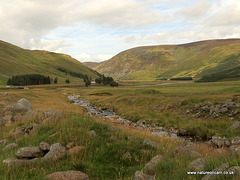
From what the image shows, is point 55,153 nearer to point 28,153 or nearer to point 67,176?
point 28,153

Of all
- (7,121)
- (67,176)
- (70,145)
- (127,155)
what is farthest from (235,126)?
(7,121)

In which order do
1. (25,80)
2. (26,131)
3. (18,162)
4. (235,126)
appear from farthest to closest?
(25,80) < (235,126) < (26,131) < (18,162)

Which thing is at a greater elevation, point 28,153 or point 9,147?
point 28,153

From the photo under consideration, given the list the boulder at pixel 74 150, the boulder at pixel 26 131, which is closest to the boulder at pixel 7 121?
the boulder at pixel 26 131

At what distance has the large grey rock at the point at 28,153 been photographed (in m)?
8.22

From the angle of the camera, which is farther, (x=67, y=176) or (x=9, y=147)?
(x=9, y=147)

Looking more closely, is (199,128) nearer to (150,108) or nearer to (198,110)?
(198,110)

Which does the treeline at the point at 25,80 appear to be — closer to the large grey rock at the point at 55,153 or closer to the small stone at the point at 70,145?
the small stone at the point at 70,145

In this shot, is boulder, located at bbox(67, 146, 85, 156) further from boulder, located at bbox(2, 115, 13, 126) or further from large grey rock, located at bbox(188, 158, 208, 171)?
boulder, located at bbox(2, 115, 13, 126)

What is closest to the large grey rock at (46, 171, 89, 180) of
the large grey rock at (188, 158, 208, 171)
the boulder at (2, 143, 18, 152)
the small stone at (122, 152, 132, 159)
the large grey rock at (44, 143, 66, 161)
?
the large grey rock at (44, 143, 66, 161)

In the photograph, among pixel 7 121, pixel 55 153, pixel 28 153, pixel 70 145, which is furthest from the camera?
pixel 7 121

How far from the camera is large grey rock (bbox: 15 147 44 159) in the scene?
8224 mm

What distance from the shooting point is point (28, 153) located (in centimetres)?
841

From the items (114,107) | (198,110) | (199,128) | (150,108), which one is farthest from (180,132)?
(114,107)
